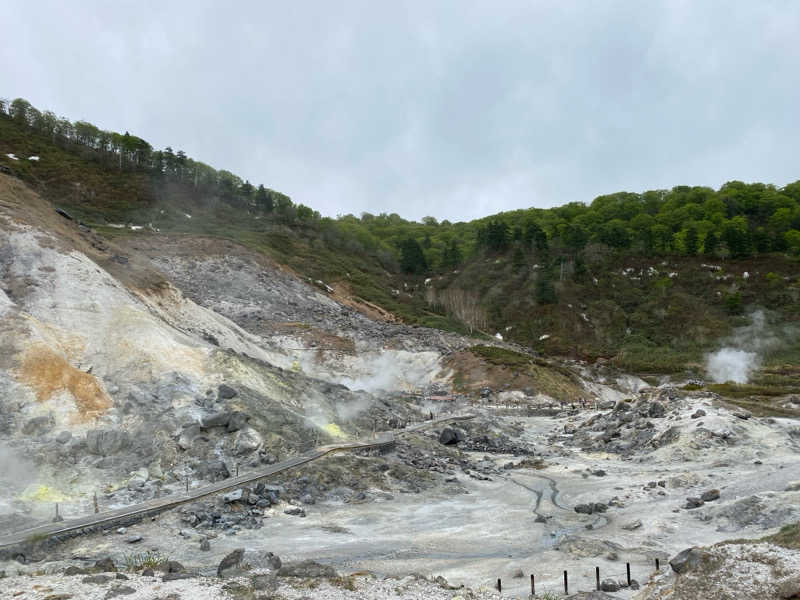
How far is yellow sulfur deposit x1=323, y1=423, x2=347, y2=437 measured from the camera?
29.3 meters

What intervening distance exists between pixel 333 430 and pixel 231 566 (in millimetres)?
17407

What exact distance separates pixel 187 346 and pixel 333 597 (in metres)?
21.9

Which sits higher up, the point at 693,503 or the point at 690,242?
the point at 690,242

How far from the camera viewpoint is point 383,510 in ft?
66.6

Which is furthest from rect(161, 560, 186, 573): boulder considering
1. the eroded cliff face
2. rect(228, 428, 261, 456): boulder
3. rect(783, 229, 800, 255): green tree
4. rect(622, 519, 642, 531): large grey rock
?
rect(783, 229, 800, 255): green tree

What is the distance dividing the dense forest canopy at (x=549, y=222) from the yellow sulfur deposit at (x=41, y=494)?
298ft

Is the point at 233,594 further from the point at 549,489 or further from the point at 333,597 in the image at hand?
the point at 549,489

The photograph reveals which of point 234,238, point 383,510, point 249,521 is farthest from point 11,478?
point 234,238

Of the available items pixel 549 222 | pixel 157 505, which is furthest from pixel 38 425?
pixel 549 222

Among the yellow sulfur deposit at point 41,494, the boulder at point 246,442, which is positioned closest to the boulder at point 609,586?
the boulder at point 246,442

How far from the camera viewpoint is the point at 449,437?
33594mm

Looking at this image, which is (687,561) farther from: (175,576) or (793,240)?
(793,240)

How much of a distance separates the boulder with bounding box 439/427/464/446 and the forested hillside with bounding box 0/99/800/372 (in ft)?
142

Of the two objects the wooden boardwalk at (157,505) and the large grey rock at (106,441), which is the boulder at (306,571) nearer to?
the wooden boardwalk at (157,505)
